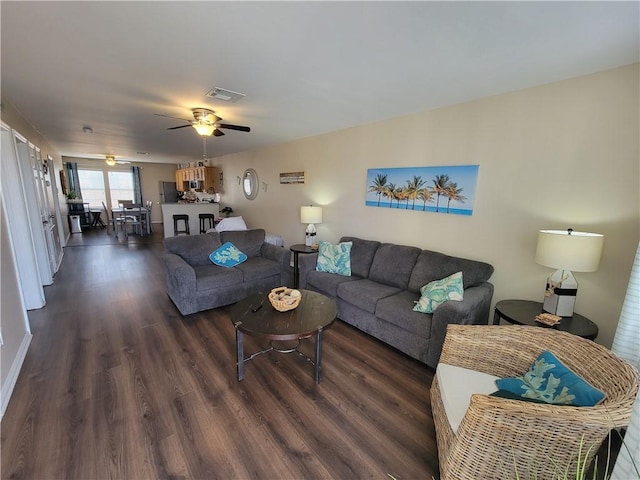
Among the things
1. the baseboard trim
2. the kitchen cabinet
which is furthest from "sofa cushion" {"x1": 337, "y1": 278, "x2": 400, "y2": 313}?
the kitchen cabinet

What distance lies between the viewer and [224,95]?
2.63 meters

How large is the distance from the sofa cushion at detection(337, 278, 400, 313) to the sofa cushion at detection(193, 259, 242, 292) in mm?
1360

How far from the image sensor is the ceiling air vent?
2.51m

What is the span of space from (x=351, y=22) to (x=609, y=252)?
2.40m

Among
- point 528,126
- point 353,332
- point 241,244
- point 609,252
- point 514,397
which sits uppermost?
point 528,126

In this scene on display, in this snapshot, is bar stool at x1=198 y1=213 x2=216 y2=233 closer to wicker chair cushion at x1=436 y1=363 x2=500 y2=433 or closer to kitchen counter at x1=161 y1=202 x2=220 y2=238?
kitchen counter at x1=161 y1=202 x2=220 y2=238

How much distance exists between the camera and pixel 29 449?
4.99 ft

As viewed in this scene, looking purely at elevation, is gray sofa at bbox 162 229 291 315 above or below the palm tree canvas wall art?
below

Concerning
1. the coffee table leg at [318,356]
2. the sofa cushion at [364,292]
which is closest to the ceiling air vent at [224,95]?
the sofa cushion at [364,292]

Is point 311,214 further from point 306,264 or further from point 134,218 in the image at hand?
point 134,218

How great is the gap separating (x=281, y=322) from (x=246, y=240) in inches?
87.7

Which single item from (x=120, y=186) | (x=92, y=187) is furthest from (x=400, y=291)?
(x=92, y=187)

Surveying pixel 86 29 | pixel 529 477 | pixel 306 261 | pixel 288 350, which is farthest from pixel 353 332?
pixel 86 29

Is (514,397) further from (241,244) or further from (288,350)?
(241,244)
